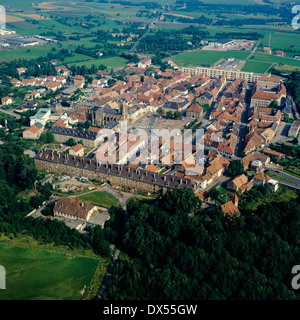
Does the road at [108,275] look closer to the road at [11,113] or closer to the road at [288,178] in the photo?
the road at [288,178]

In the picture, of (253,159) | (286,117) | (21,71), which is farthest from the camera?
(21,71)

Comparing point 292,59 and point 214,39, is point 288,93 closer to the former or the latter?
point 292,59

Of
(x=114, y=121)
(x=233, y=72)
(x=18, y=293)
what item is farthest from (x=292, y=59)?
(x=18, y=293)

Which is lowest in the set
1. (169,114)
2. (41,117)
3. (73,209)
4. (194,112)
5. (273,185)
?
(73,209)

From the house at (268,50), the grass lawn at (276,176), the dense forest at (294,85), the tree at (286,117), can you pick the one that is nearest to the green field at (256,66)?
the dense forest at (294,85)

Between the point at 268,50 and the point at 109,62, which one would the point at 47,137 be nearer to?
the point at 109,62

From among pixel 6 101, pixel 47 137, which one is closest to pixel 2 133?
pixel 47 137

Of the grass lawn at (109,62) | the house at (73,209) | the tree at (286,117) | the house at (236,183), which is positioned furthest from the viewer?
the grass lawn at (109,62)
